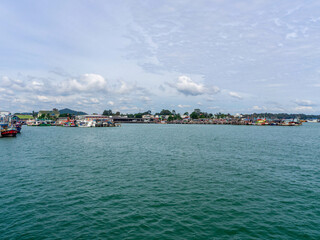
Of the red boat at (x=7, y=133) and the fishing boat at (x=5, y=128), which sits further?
the fishing boat at (x=5, y=128)

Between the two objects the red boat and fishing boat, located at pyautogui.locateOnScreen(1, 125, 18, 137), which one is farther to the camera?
fishing boat, located at pyautogui.locateOnScreen(1, 125, 18, 137)

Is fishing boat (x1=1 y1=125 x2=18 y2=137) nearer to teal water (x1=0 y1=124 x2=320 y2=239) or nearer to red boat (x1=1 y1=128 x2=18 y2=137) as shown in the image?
red boat (x1=1 y1=128 x2=18 y2=137)

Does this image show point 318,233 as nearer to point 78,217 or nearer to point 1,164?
point 78,217

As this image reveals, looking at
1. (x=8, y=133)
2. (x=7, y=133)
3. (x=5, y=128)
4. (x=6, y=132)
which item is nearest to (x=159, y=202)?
(x=6, y=132)

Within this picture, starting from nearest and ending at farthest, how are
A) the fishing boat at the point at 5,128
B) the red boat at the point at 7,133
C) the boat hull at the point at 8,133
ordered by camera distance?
the red boat at the point at 7,133, the boat hull at the point at 8,133, the fishing boat at the point at 5,128

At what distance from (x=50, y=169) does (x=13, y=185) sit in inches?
282

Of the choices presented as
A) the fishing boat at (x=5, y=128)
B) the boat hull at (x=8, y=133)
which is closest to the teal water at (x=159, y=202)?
Result: the boat hull at (x=8, y=133)

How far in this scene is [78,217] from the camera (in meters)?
15.1

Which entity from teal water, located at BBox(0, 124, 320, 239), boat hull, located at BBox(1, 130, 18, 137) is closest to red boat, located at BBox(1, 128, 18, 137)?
boat hull, located at BBox(1, 130, 18, 137)

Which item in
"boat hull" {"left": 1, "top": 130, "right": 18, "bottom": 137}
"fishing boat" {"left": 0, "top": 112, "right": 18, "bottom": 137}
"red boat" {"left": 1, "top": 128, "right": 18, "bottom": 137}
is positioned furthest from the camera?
"fishing boat" {"left": 0, "top": 112, "right": 18, "bottom": 137}

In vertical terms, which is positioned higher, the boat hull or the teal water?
the boat hull

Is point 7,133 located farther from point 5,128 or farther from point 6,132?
point 5,128

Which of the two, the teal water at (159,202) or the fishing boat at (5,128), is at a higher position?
the fishing boat at (5,128)

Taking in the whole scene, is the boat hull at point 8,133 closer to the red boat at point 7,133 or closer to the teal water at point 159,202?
the red boat at point 7,133
